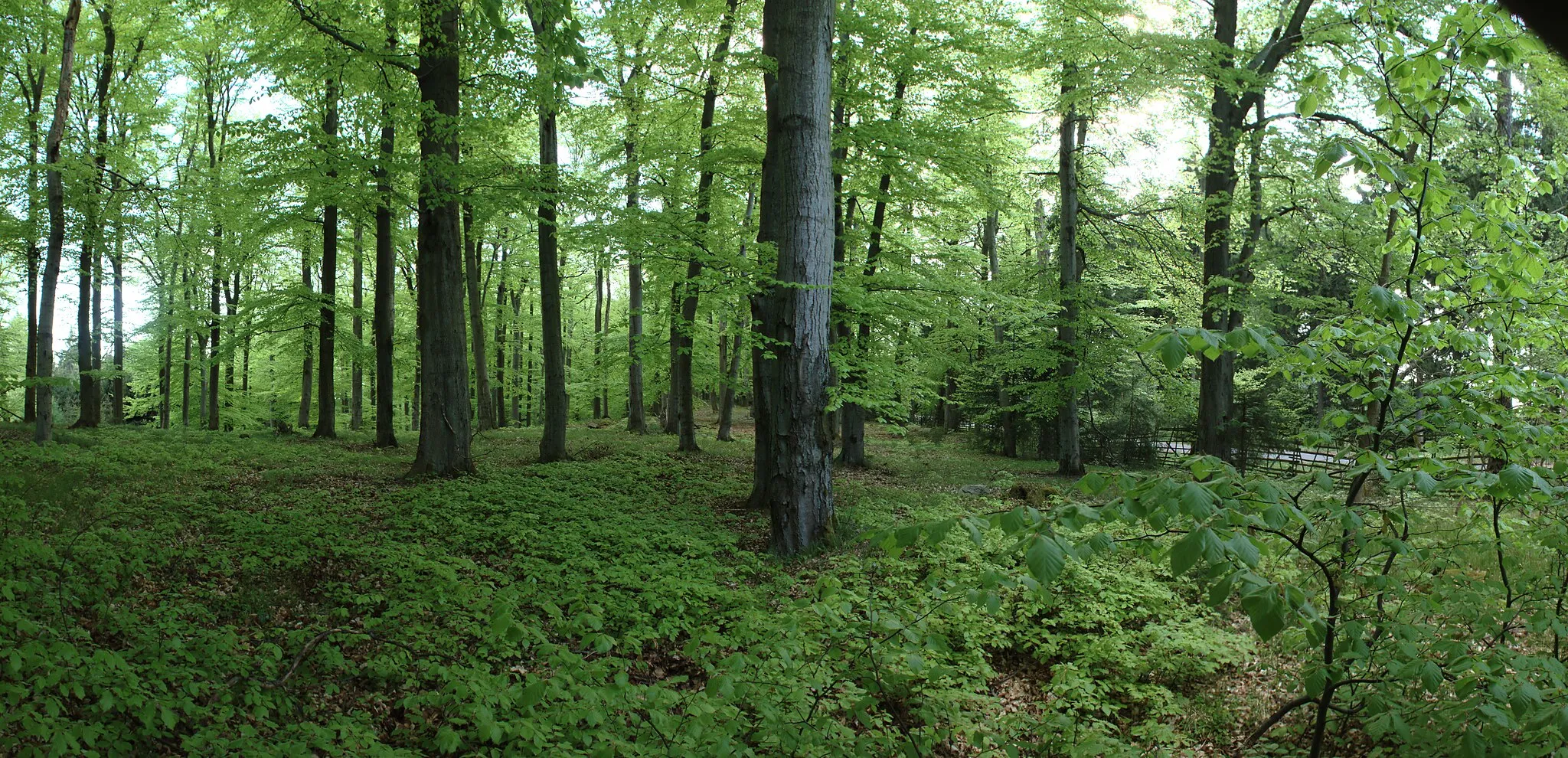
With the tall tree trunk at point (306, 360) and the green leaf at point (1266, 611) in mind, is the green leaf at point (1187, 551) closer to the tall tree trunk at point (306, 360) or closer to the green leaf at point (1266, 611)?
the green leaf at point (1266, 611)

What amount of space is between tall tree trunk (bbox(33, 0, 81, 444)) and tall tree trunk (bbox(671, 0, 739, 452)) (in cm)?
892

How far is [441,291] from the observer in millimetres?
9391

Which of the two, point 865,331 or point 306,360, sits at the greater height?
point 865,331

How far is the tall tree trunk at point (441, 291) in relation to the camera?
8914 mm

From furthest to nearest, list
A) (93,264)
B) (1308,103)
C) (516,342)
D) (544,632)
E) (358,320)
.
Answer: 1. (516,342)
2. (358,320)
3. (93,264)
4. (544,632)
5. (1308,103)

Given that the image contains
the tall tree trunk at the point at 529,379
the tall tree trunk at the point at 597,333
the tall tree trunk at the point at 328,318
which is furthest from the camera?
the tall tree trunk at the point at 529,379

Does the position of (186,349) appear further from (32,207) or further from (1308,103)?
(1308,103)

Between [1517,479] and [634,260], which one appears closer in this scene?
[1517,479]

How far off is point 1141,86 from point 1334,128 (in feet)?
12.5

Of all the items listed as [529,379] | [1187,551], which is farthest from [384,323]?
[529,379]

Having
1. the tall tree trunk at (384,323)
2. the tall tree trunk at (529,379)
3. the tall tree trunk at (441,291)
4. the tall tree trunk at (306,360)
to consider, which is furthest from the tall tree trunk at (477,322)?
the tall tree trunk at (529,379)

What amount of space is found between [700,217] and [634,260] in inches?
56.6

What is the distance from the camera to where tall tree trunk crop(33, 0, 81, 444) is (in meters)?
10.1

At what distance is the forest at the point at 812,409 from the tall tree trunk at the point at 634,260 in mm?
162
